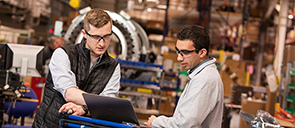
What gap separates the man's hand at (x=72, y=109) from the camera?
1.63 m

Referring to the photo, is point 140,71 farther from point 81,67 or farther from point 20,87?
point 81,67

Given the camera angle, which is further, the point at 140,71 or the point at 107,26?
the point at 140,71

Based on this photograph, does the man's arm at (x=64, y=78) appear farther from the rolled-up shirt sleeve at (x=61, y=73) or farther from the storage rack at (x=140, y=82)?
the storage rack at (x=140, y=82)

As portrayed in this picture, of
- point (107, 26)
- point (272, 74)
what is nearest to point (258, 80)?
point (272, 74)

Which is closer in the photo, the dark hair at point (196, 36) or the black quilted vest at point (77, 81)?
the dark hair at point (196, 36)

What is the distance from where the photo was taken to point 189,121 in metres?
1.38

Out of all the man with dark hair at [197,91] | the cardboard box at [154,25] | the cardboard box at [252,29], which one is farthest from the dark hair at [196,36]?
the cardboard box at [252,29]

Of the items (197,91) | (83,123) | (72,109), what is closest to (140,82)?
(72,109)

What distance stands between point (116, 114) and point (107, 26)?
2.10ft

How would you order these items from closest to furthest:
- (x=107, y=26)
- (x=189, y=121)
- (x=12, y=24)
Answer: (x=189, y=121)
(x=107, y=26)
(x=12, y=24)

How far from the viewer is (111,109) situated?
1.50 meters

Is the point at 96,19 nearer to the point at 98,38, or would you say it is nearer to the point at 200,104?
the point at 98,38

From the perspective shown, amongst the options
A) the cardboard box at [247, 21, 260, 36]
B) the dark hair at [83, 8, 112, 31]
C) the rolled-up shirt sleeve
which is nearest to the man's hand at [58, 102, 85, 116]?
the rolled-up shirt sleeve

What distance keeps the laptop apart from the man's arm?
0.20m
